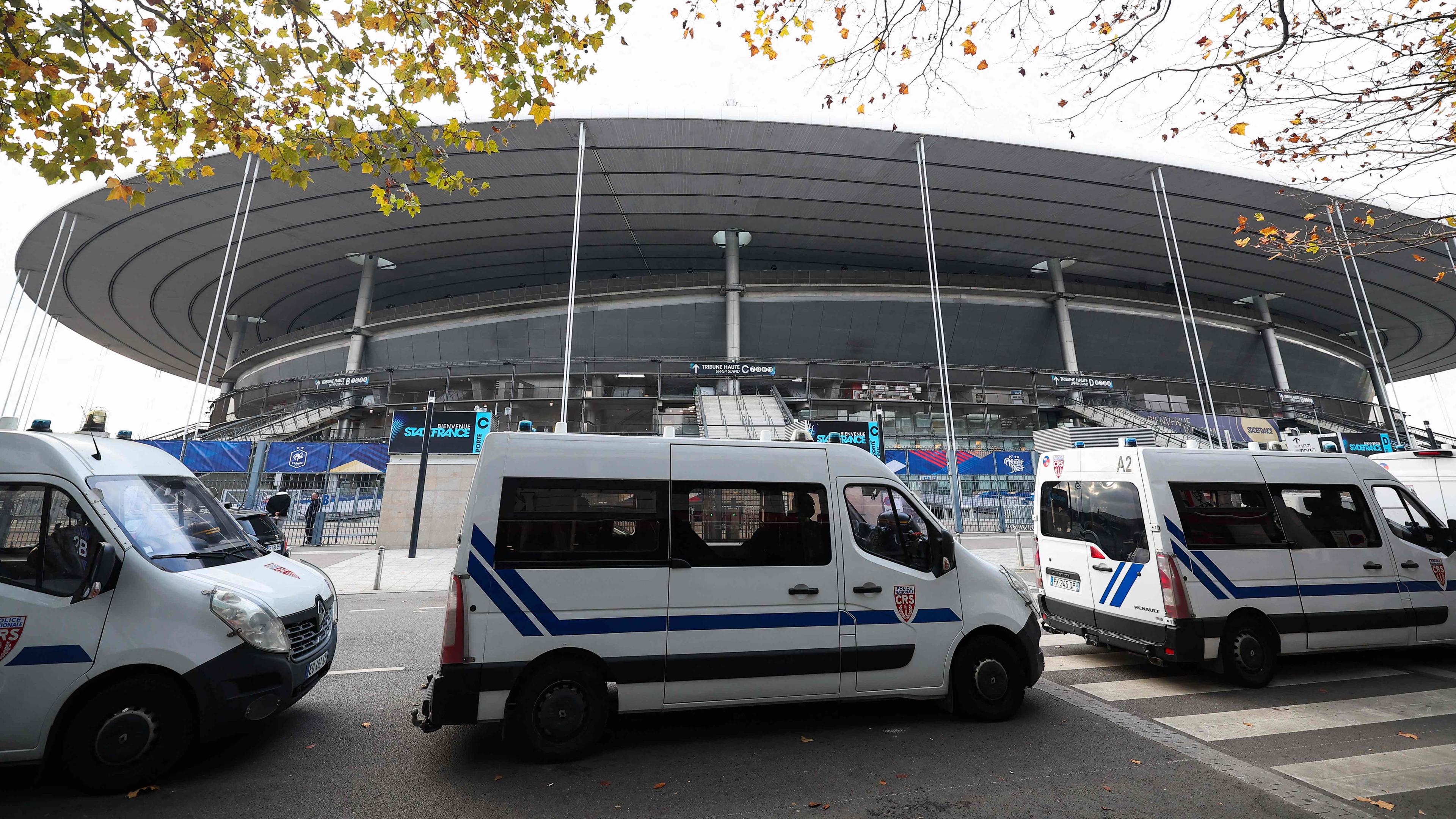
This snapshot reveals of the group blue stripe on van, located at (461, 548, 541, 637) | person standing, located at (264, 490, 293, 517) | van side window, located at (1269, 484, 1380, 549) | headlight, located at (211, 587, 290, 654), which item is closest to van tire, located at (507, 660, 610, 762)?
blue stripe on van, located at (461, 548, 541, 637)

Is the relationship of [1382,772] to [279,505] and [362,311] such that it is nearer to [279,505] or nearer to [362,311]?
[279,505]

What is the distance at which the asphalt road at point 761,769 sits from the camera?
3.25m

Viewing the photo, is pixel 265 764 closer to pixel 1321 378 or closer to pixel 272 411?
pixel 272 411

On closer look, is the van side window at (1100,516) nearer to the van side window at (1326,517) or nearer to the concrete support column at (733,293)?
the van side window at (1326,517)

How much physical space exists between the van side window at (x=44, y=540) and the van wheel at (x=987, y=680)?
6010 millimetres

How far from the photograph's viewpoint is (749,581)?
→ 4.33 metres

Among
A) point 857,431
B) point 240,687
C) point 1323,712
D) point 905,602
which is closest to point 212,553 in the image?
point 240,687

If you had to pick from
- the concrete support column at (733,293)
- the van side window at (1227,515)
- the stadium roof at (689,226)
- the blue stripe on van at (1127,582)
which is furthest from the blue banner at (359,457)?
the van side window at (1227,515)

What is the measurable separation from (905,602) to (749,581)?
1278 mm

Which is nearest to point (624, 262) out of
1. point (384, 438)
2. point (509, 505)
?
point (384, 438)

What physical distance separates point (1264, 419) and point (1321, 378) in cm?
1652

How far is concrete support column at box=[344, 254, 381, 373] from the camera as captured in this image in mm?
34188

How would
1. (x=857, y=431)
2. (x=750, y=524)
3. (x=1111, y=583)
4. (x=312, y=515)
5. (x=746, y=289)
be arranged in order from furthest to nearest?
(x=746, y=289) → (x=312, y=515) → (x=857, y=431) → (x=1111, y=583) → (x=750, y=524)

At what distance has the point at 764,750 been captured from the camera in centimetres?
402
